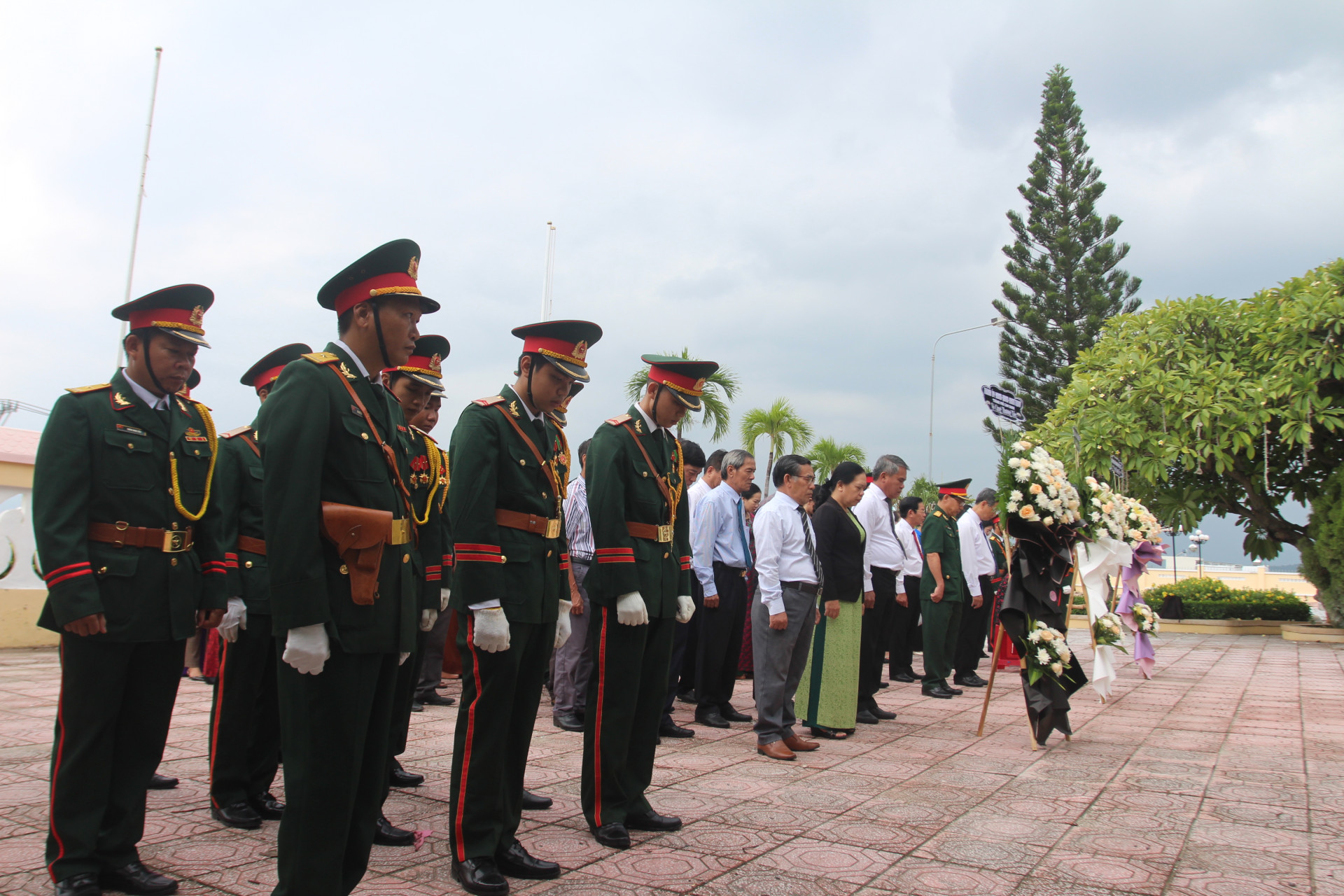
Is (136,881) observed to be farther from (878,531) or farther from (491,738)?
(878,531)

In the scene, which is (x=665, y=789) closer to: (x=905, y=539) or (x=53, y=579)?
(x=53, y=579)

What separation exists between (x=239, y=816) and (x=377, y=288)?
238cm

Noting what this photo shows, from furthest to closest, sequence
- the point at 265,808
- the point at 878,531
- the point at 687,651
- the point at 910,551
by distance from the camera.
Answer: the point at 910,551
the point at 878,531
the point at 687,651
the point at 265,808

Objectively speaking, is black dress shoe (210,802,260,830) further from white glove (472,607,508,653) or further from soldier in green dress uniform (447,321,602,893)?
white glove (472,607,508,653)

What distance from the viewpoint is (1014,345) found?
3006 cm

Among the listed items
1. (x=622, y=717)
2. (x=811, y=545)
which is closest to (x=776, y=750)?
(x=811, y=545)

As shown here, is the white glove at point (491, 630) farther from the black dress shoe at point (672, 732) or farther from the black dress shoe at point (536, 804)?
the black dress shoe at point (672, 732)

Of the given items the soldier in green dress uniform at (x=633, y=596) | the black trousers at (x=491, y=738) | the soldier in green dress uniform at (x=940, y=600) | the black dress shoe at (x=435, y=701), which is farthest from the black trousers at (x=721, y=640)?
the black trousers at (x=491, y=738)

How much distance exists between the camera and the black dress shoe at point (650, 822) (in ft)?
12.3

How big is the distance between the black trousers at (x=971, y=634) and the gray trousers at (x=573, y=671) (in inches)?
172

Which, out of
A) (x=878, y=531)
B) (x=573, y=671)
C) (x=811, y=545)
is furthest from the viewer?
(x=878, y=531)

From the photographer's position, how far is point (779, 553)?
563cm

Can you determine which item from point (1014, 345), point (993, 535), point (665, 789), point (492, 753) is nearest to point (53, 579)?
point (492, 753)

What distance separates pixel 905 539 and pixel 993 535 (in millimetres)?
1540
